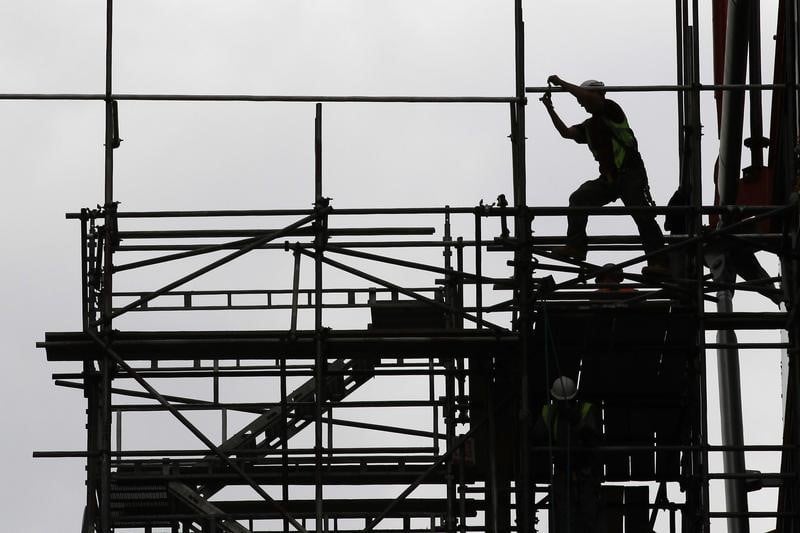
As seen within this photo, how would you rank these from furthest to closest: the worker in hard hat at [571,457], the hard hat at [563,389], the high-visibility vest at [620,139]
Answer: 1. the high-visibility vest at [620,139]
2. the hard hat at [563,389]
3. the worker in hard hat at [571,457]

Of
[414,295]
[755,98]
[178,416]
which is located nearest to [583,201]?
[414,295]

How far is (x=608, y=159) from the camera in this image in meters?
21.5

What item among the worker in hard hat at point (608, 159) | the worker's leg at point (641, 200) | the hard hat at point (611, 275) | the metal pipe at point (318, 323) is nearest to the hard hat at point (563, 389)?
Answer: the hard hat at point (611, 275)

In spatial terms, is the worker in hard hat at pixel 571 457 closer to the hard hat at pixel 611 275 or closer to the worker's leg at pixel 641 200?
the hard hat at pixel 611 275

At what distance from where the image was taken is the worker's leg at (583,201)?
21.1m

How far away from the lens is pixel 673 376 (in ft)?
70.1

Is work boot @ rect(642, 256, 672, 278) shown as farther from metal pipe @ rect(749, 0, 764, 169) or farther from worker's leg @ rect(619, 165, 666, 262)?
metal pipe @ rect(749, 0, 764, 169)

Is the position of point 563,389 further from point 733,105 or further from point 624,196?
point 733,105

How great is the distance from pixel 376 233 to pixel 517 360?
208 cm

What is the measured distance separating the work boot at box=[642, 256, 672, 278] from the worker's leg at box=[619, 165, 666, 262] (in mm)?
58

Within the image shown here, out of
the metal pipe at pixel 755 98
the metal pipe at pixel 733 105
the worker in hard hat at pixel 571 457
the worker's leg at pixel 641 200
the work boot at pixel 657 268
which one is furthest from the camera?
the metal pipe at pixel 755 98

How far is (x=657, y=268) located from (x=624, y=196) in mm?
774

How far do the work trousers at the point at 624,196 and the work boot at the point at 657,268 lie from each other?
14 centimetres

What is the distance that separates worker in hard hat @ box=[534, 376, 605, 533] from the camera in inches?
790
